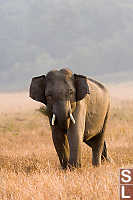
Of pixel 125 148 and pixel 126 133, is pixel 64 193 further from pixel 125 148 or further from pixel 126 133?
pixel 126 133

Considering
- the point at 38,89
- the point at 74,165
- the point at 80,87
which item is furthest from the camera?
the point at 38,89

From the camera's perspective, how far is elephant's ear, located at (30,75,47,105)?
9.19 m

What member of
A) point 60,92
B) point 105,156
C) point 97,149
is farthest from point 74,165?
point 105,156

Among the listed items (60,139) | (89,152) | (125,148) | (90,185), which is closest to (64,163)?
(60,139)

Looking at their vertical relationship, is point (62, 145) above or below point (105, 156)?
above

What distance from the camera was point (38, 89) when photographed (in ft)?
30.4

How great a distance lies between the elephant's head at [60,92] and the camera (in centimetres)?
835

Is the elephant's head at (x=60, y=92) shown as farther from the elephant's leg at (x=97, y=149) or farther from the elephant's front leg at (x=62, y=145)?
the elephant's leg at (x=97, y=149)

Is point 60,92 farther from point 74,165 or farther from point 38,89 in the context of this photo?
point 74,165
